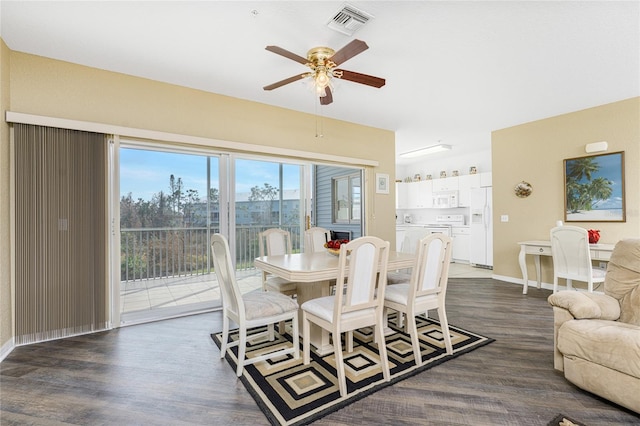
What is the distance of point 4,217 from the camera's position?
253 cm

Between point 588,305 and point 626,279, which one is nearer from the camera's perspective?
point 588,305

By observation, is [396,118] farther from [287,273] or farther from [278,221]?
[287,273]

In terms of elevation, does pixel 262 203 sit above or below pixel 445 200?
below

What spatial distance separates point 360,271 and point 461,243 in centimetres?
590

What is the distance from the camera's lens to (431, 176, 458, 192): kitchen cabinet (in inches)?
286

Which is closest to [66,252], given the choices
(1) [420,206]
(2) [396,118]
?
(2) [396,118]

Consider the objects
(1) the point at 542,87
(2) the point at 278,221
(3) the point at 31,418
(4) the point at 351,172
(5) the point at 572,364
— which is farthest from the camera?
(4) the point at 351,172

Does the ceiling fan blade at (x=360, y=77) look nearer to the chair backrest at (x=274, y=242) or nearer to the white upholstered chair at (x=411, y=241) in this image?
the white upholstered chair at (x=411, y=241)

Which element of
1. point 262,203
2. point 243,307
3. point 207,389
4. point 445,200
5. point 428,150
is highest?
point 428,150

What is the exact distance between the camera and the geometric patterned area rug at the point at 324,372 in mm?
1807

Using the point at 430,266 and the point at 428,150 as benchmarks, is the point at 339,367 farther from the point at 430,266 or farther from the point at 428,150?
the point at 428,150

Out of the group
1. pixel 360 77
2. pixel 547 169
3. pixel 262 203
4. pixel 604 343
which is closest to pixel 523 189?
pixel 547 169

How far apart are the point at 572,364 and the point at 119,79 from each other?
4.69 m

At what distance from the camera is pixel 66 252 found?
2854mm
